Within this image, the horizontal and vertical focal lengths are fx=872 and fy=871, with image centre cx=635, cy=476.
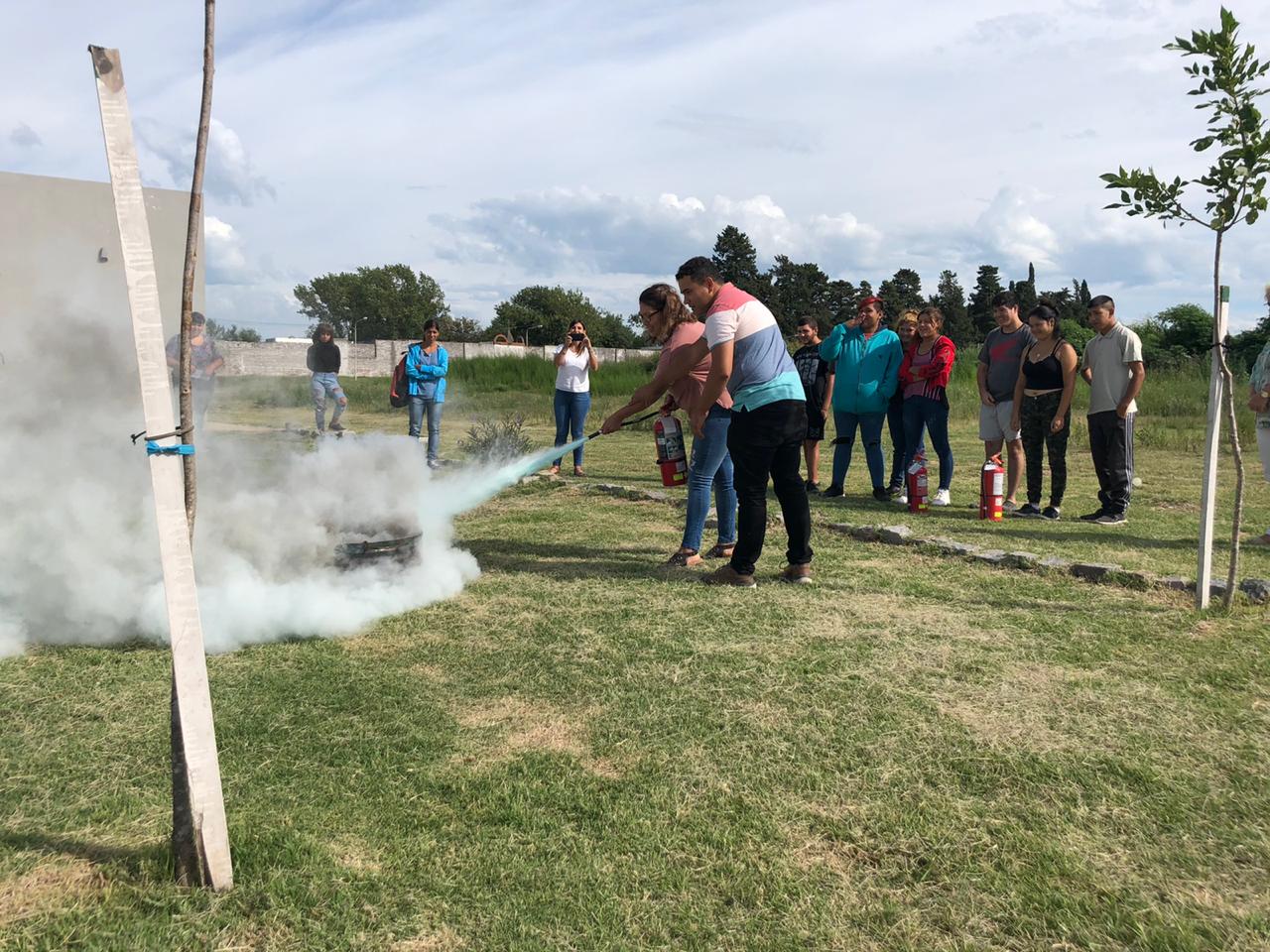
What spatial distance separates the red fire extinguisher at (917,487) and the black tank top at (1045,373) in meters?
1.30

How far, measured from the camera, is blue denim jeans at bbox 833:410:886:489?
9523mm

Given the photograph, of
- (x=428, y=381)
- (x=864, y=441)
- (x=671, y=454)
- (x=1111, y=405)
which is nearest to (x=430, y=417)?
(x=428, y=381)

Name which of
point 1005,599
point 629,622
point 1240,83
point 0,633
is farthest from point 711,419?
point 0,633

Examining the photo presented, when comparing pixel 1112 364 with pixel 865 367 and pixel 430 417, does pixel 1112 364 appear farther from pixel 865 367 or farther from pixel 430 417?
pixel 430 417

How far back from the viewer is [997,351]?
905cm

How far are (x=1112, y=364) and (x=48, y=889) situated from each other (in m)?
8.79

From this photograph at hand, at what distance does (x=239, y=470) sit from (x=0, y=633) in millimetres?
1674

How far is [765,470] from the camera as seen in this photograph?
19.2 feet

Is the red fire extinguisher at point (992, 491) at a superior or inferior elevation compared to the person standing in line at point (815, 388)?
inferior

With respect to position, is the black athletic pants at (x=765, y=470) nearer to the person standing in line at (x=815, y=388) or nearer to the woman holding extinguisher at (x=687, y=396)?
the woman holding extinguisher at (x=687, y=396)

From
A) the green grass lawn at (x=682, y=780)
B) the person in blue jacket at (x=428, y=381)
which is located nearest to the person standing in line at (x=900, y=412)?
the green grass lawn at (x=682, y=780)

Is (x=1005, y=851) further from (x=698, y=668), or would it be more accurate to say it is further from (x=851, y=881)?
(x=698, y=668)

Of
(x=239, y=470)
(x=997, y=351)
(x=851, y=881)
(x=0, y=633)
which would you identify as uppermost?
(x=997, y=351)

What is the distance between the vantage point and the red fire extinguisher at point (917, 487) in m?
8.99
